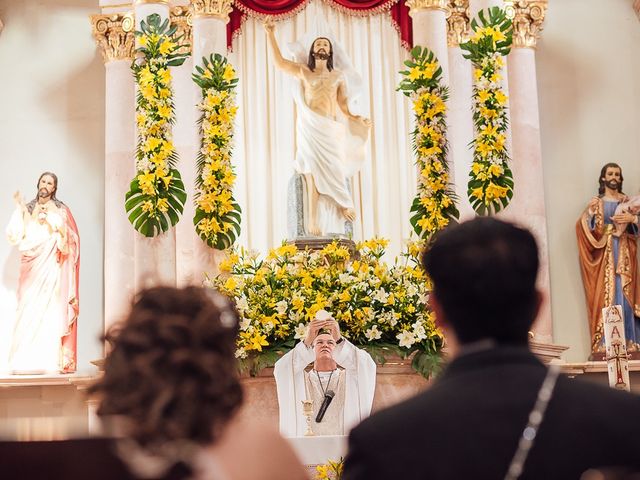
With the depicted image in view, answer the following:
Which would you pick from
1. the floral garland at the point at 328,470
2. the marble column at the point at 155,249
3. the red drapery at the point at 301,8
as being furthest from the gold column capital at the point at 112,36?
the floral garland at the point at 328,470

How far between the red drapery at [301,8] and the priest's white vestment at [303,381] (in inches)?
207

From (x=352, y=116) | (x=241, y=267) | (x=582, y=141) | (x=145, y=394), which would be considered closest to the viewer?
(x=145, y=394)

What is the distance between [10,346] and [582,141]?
6.75 meters

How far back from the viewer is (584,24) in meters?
13.6

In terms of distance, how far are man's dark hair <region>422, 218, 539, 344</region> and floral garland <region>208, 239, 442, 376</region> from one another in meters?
5.64

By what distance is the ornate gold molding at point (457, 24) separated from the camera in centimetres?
1238

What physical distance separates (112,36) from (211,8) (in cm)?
225

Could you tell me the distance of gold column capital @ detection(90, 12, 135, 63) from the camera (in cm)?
1281

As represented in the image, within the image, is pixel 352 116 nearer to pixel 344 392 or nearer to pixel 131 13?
pixel 131 13

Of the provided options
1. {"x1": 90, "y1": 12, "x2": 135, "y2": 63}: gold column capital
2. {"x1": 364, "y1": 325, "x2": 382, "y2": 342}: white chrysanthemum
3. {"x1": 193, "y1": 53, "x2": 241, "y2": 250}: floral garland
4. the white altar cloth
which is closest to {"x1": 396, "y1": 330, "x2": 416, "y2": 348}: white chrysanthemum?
{"x1": 364, "y1": 325, "x2": 382, "y2": 342}: white chrysanthemum

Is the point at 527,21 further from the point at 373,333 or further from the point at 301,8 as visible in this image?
the point at 373,333

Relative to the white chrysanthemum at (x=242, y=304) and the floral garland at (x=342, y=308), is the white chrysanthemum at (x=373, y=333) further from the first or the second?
the white chrysanthemum at (x=242, y=304)

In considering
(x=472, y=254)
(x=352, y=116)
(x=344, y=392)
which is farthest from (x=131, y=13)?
(x=472, y=254)

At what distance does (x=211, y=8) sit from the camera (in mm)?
11070
